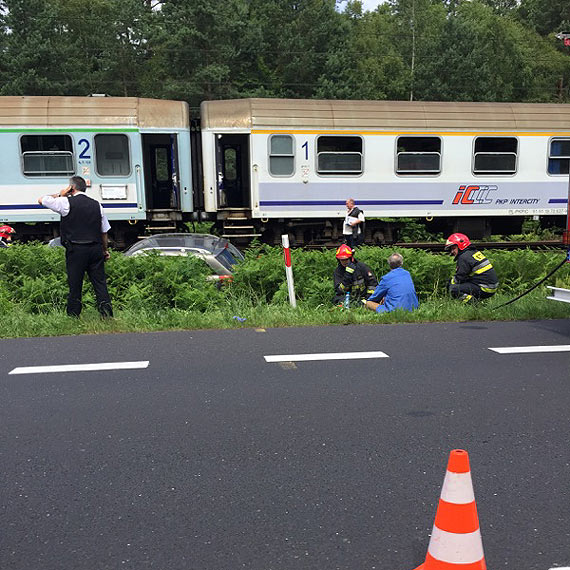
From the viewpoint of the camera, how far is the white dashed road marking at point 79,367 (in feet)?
18.9

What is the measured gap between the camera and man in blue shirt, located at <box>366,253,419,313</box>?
8266mm

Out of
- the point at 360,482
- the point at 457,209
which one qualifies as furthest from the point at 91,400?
the point at 457,209

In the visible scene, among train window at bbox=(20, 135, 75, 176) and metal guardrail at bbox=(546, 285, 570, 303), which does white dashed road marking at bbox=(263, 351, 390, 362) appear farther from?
train window at bbox=(20, 135, 75, 176)

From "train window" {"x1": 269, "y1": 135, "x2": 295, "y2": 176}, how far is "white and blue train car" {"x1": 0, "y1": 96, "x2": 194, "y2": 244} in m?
1.93

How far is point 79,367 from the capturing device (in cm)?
584

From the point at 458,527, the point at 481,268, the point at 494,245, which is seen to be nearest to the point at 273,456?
the point at 458,527

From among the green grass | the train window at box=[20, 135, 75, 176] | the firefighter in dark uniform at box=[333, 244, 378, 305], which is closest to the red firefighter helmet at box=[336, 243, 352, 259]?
the firefighter in dark uniform at box=[333, 244, 378, 305]

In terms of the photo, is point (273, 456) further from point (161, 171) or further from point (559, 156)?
point (559, 156)

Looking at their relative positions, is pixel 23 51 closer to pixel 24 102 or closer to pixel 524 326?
pixel 24 102

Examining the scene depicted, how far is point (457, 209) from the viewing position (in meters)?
15.9

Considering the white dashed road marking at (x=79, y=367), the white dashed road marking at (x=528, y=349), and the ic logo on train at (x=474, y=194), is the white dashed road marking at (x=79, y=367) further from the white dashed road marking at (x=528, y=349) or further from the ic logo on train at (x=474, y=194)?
the ic logo on train at (x=474, y=194)

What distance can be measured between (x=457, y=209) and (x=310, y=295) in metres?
8.23

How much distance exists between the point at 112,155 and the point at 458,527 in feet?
44.2

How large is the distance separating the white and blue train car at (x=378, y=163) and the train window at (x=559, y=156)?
3 centimetres
